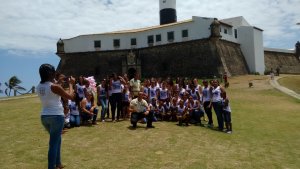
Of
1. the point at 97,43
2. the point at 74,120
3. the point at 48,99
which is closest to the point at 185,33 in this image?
the point at 97,43

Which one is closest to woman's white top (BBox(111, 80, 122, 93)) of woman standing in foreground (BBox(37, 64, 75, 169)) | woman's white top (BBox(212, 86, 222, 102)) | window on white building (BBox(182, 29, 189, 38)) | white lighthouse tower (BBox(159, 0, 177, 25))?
woman's white top (BBox(212, 86, 222, 102))

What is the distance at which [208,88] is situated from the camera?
42.7 feet

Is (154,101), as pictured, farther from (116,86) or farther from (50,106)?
(50,106)

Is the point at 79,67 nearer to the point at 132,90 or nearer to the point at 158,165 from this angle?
the point at 132,90

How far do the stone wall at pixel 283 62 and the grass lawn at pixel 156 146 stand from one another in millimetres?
41443

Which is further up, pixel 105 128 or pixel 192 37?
pixel 192 37

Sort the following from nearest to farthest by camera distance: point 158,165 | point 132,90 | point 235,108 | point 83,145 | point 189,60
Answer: point 158,165 < point 83,145 < point 132,90 < point 235,108 < point 189,60

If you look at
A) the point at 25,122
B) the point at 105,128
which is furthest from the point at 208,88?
the point at 25,122

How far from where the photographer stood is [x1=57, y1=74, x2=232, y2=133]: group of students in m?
11.9

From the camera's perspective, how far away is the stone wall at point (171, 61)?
41250mm

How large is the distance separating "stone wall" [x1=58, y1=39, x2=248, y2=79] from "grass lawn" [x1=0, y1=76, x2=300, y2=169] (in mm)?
27358

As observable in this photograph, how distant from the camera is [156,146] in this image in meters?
9.30

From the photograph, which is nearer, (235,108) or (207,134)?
(207,134)

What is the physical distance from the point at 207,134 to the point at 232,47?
36180 mm
